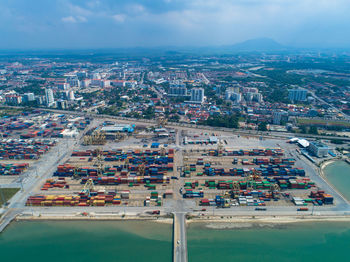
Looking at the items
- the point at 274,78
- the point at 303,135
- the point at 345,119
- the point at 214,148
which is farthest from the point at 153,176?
the point at 274,78

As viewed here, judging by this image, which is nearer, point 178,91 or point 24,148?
point 24,148

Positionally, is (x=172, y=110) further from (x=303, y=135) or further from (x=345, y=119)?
(x=345, y=119)

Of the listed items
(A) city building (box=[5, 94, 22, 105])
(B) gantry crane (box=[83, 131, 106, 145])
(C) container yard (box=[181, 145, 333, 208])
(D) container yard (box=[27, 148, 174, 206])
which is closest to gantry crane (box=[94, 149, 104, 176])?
(D) container yard (box=[27, 148, 174, 206])

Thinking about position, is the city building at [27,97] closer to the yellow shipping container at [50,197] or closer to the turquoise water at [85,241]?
the yellow shipping container at [50,197]

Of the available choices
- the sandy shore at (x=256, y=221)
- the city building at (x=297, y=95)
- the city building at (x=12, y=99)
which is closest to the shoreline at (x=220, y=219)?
the sandy shore at (x=256, y=221)

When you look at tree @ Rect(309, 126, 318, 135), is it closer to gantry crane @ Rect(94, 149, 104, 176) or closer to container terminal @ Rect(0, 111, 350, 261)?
container terminal @ Rect(0, 111, 350, 261)

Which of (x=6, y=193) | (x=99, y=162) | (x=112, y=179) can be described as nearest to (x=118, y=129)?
(x=99, y=162)

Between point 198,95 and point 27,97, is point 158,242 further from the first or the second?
point 27,97
